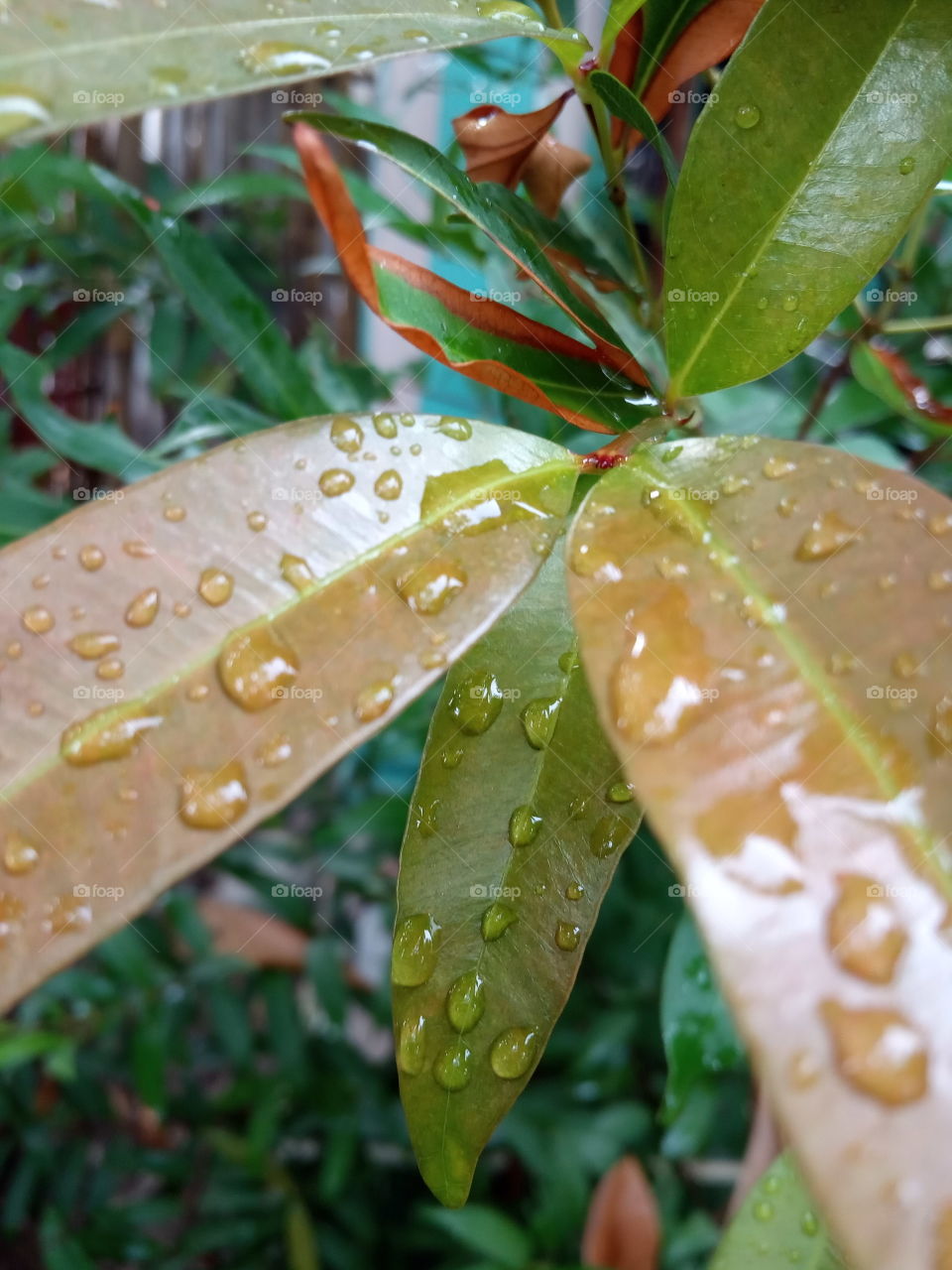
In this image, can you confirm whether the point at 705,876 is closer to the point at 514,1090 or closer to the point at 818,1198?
the point at 818,1198

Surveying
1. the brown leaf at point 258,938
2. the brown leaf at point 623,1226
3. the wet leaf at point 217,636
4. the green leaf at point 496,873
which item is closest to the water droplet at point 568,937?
the green leaf at point 496,873

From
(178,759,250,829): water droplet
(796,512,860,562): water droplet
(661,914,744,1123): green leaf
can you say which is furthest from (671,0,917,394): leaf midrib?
(661,914,744,1123): green leaf

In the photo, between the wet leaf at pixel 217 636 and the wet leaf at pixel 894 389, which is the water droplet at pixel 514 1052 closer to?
the wet leaf at pixel 217 636

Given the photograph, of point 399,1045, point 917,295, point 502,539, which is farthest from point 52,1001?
point 917,295

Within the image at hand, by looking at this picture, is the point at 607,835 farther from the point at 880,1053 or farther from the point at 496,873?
the point at 880,1053

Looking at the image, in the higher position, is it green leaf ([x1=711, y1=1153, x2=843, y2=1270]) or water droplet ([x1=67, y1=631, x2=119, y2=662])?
water droplet ([x1=67, y1=631, x2=119, y2=662])

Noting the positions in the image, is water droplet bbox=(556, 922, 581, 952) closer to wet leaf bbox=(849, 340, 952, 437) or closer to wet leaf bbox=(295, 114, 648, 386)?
wet leaf bbox=(295, 114, 648, 386)
